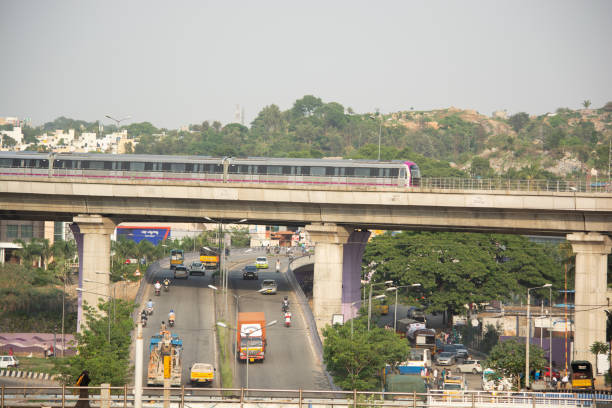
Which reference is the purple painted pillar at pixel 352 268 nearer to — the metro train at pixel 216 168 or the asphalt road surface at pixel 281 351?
the asphalt road surface at pixel 281 351

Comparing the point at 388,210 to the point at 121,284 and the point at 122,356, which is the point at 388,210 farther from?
the point at 121,284

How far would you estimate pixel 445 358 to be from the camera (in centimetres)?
8562

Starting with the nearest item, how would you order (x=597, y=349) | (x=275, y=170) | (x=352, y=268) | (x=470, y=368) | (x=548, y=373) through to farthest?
(x=597, y=349)
(x=548, y=373)
(x=470, y=368)
(x=275, y=170)
(x=352, y=268)

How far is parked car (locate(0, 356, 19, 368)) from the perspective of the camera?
279ft

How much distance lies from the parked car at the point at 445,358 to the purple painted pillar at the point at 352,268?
9999 millimetres

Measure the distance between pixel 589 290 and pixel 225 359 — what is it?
105ft

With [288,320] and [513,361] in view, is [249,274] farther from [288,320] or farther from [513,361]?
[513,361]

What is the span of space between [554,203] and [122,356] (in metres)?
38.5

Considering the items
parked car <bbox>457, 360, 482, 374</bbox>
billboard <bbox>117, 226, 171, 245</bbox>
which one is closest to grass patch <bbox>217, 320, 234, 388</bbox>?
parked car <bbox>457, 360, 482, 374</bbox>

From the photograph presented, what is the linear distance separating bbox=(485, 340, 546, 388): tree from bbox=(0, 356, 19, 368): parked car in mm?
49507

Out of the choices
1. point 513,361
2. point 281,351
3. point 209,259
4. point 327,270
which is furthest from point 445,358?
point 209,259

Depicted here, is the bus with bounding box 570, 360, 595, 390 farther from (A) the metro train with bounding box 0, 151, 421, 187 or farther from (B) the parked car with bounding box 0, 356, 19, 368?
(B) the parked car with bounding box 0, 356, 19, 368

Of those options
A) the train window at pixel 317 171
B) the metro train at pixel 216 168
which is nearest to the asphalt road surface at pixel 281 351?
the metro train at pixel 216 168

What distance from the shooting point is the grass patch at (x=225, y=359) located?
63594mm
